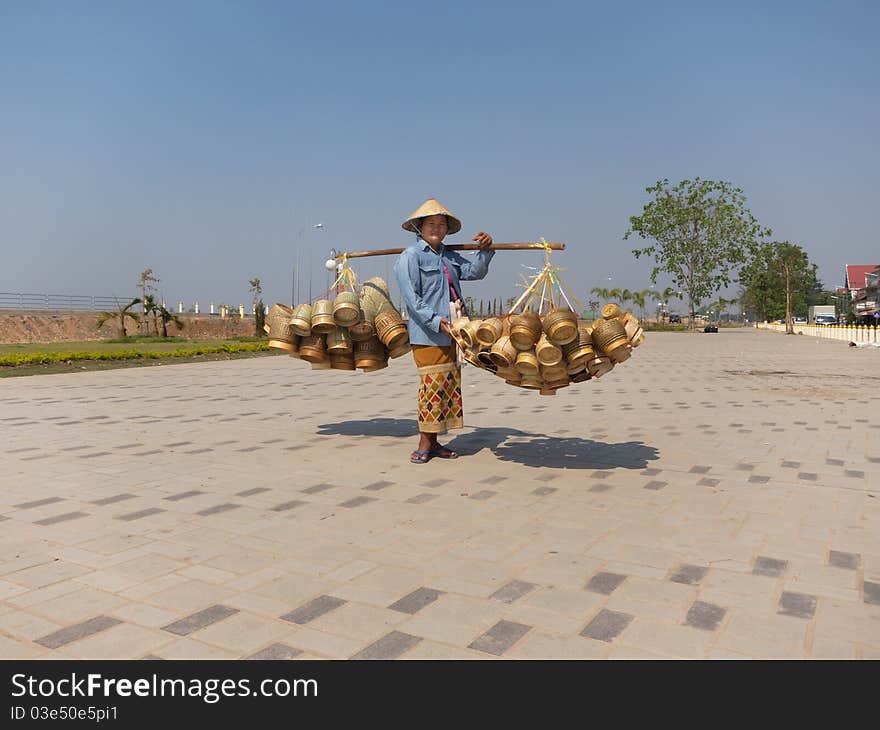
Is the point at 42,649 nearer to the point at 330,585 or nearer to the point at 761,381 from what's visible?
the point at 330,585

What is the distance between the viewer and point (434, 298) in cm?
615

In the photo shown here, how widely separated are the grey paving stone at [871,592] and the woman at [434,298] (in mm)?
3478

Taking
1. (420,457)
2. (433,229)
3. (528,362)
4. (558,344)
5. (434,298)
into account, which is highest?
(433,229)

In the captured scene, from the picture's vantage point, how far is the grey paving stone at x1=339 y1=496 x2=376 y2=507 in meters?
4.77

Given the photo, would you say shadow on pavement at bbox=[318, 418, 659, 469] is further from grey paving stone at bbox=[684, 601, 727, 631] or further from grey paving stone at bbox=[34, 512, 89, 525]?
grey paving stone at bbox=[34, 512, 89, 525]

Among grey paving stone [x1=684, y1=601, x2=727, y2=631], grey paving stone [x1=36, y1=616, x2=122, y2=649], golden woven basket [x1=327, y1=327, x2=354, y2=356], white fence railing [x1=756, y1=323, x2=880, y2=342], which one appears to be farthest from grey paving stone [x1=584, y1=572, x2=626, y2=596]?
white fence railing [x1=756, y1=323, x2=880, y2=342]

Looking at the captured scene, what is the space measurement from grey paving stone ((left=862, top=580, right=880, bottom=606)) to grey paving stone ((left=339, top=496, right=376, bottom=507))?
117 inches

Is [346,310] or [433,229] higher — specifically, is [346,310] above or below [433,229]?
below

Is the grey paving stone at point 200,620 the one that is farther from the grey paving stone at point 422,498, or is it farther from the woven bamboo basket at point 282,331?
the woven bamboo basket at point 282,331

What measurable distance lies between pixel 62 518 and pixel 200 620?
207cm

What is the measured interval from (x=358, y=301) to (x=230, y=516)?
2611 mm

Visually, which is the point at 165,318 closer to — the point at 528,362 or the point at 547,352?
the point at 528,362

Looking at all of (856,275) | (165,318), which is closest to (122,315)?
(165,318)
